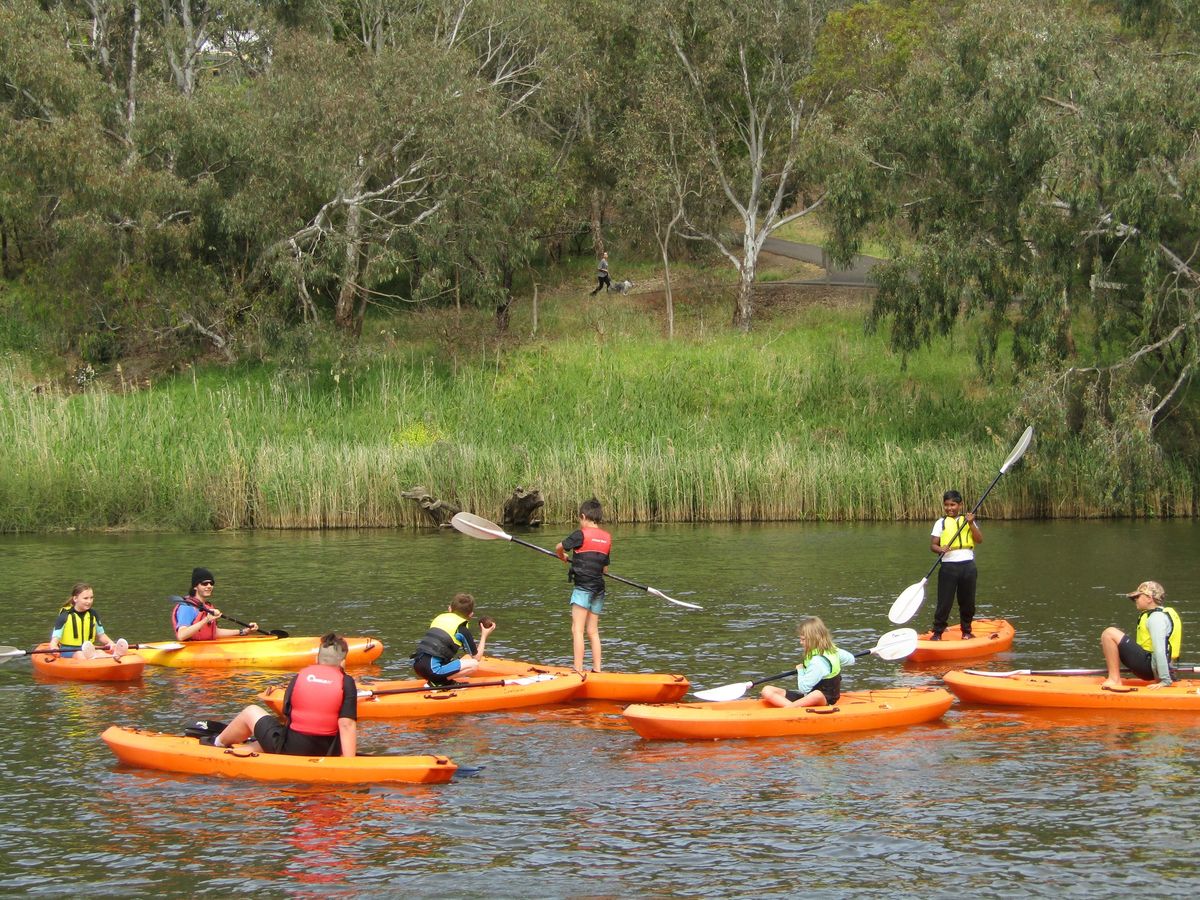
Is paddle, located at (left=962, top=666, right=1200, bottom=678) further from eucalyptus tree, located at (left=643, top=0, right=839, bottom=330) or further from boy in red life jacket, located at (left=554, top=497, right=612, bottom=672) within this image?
eucalyptus tree, located at (left=643, top=0, right=839, bottom=330)

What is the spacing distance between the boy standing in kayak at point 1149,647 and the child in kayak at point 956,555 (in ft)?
8.16

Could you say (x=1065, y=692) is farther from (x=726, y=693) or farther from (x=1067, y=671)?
(x=726, y=693)

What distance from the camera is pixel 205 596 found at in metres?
15.9

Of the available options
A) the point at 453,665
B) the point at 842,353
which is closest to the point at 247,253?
the point at 842,353

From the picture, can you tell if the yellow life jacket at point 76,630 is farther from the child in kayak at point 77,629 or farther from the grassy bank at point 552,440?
the grassy bank at point 552,440

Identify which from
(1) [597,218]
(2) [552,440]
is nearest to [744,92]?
(1) [597,218]

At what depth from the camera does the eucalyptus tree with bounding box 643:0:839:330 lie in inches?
1719

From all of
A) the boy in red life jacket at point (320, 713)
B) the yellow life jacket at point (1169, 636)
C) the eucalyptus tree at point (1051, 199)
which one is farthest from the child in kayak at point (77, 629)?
the eucalyptus tree at point (1051, 199)

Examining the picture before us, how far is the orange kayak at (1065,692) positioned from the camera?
42.1ft

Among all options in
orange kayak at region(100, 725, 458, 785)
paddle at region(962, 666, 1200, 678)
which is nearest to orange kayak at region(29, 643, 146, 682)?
orange kayak at region(100, 725, 458, 785)

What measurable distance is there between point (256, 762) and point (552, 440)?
2130 centimetres

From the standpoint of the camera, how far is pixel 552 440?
32156 mm

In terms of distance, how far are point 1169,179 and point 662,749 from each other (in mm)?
19748

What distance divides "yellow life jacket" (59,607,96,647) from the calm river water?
Answer: 490mm
